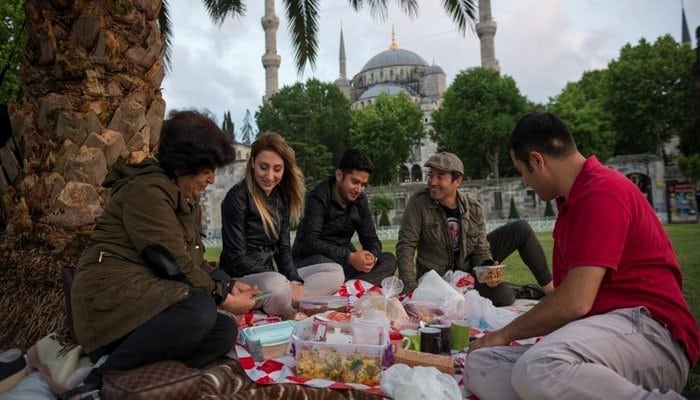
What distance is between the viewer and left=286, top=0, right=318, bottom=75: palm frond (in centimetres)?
805

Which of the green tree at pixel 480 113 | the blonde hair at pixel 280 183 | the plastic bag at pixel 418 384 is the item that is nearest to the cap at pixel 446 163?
the blonde hair at pixel 280 183

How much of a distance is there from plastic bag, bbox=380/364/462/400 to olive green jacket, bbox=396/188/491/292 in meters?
2.34

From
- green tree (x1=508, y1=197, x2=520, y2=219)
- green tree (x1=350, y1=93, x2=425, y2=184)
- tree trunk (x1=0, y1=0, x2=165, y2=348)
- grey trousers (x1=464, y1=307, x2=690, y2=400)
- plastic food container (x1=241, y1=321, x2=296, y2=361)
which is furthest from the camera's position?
green tree (x1=350, y1=93, x2=425, y2=184)

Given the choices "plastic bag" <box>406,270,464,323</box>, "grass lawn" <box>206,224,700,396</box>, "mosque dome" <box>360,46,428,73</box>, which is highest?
"mosque dome" <box>360,46,428,73</box>

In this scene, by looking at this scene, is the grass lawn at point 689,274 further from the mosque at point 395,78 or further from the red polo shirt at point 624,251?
the mosque at point 395,78

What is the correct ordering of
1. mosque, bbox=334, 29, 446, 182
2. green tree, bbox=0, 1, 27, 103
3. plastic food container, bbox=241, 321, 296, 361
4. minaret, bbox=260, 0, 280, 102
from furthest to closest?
mosque, bbox=334, 29, 446, 182, minaret, bbox=260, 0, 280, 102, green tree, bbox=0, 1, 27, 103, plastic food container, bbox=241, 321, 296, 361

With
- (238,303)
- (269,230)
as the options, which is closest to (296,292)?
(269,230)

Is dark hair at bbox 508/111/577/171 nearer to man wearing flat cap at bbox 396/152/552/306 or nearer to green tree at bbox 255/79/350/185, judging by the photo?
man wearing flat cap at bbox 396/152/552/306

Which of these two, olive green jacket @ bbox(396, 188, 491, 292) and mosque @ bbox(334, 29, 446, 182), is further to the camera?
mosque @ bbox(334, 29, 446, 182)

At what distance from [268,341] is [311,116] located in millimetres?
39045

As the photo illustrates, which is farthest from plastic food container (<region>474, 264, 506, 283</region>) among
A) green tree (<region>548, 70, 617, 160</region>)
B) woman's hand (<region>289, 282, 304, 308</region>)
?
green tree (<region>548, 70, 617, 160</region>)

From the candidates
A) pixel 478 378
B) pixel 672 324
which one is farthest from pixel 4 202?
pixel 672 324

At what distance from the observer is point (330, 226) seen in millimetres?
5133

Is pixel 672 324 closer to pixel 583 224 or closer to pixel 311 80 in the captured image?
pixel 583 224
